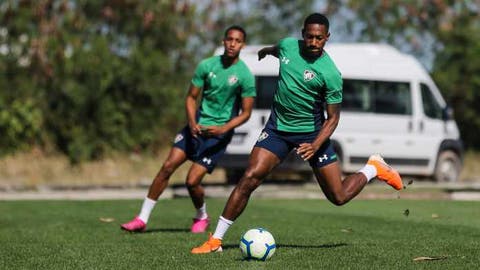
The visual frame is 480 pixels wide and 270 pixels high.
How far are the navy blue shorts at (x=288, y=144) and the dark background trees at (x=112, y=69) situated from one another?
14986 millimetres

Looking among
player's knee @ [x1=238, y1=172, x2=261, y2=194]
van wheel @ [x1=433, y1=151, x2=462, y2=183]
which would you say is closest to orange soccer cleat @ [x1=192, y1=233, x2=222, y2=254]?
player's knee @ [x1=238, y1=172, x2=261, y2=194]

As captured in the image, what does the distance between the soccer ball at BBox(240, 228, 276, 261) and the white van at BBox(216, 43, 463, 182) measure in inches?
462

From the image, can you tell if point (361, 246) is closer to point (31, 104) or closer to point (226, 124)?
point (226, 124)

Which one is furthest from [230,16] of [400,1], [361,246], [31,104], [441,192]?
[361,246]

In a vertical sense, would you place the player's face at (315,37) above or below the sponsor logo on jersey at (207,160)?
above

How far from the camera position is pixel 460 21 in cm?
2992

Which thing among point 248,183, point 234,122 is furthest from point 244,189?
point 234,122

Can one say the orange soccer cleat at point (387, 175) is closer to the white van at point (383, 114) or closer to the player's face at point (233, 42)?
the player's face at point (233, 42)

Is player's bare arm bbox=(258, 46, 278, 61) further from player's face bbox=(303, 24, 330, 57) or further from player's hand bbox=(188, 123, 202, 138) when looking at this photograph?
player's hand bbox=(188, 123, 202, 138)

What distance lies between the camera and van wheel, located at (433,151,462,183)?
891 inches

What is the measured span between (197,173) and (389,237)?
2.16 metres

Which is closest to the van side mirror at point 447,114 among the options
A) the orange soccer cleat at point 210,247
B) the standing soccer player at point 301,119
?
the standing soccer player at point 301,119

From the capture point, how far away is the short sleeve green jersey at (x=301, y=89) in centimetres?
913

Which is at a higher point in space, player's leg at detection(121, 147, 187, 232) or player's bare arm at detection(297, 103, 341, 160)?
player's bare arm at detection(297, 103, 341, 160)
